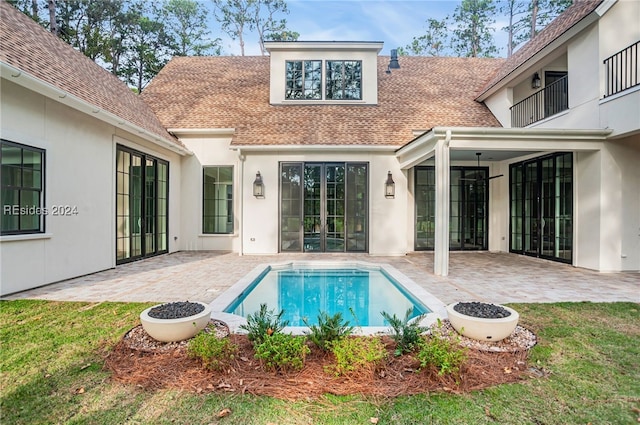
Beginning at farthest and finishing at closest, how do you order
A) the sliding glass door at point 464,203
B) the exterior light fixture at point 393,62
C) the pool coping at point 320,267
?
the exterior light fixture at point 393,62 < the sliding glass door at point 464,203 < the pool coping at point 320,267

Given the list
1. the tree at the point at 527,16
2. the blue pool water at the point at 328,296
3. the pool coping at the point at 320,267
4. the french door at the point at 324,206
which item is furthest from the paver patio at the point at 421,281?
the tree at the point at 527,16

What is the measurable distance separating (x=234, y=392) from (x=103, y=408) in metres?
0.94

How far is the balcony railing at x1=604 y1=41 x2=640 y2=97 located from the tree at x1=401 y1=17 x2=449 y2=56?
1890 cm

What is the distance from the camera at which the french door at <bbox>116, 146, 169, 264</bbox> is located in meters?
8.16

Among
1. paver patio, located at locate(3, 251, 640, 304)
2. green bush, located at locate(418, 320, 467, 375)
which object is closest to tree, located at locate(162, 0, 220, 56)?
paver patio, located at locate(3, 251, 640, 304)

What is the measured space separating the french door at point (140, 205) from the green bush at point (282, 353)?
664 centimetres

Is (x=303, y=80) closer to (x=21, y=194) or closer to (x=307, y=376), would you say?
(x=21, y=194)

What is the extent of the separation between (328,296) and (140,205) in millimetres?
6033

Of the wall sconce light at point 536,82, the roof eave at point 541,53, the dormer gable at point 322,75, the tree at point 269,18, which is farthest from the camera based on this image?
the tree at point 269,18

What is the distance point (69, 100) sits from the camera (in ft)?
19.7

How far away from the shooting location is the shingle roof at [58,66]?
580cm

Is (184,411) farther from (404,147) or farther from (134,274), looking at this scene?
(404,147)

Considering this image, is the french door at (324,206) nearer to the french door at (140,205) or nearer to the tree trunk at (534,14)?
the french door at (140,205)

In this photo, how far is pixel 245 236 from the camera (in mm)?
10305
